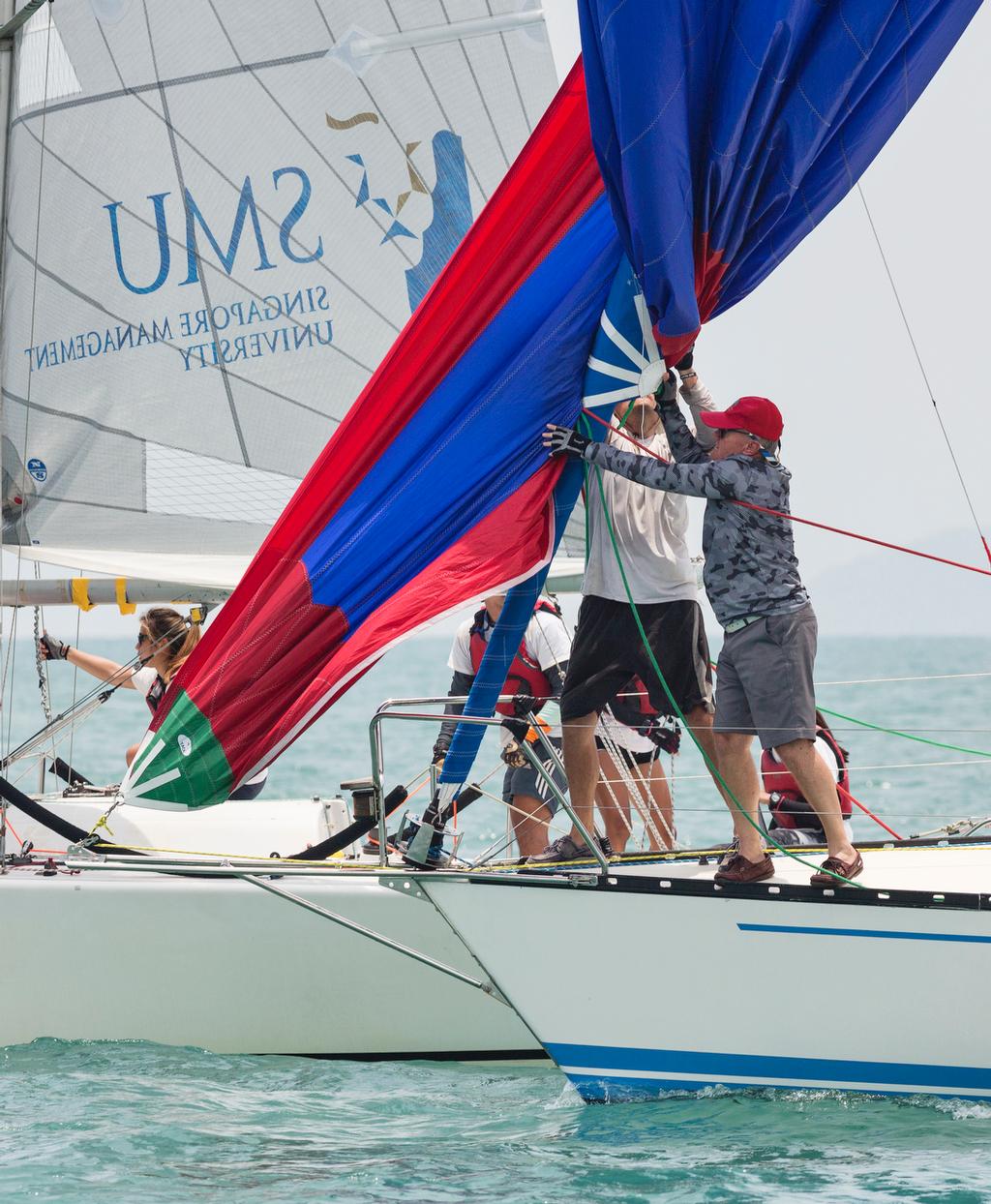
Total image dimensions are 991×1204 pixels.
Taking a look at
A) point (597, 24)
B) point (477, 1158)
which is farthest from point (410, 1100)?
point (597, 24)

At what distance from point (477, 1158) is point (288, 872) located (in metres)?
1.38

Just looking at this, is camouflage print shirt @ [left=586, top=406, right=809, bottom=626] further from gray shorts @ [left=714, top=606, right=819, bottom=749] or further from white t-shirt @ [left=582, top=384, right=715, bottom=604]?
white t-shirt @ [left=582, top=384, right=715, bottom=604]

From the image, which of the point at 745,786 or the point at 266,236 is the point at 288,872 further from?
the point at 266,236

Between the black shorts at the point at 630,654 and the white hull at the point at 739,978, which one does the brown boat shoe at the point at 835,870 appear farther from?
the black shorts at the point at 630,654

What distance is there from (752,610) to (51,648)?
340 cm

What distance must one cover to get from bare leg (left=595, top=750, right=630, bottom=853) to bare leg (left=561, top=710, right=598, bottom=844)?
222mm

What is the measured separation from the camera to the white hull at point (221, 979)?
17.7 ft

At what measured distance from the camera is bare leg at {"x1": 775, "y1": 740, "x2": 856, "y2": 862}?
14.5 ft

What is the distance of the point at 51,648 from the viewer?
6746 mm

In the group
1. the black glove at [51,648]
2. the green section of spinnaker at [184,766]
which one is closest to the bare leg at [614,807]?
the green section of spinnaker at [184,766]

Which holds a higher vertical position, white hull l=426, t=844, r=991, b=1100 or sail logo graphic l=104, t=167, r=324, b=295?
sail logo graphic l=104, t=167, r=324, b=295

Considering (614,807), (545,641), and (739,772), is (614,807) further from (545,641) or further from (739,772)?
(545,641)

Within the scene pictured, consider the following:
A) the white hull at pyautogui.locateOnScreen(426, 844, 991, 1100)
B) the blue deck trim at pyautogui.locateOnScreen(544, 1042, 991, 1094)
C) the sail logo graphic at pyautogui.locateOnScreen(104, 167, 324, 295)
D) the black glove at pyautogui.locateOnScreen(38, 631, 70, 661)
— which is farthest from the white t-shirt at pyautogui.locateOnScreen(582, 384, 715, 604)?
the black glove at pyautogui.locateOnScreen(38, 631, 70, 661)

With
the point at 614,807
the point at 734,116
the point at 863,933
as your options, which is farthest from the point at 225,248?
the point at 863,933
